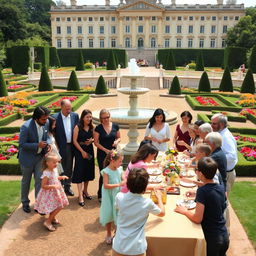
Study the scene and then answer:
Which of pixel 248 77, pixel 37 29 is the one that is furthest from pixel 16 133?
pixel 37 29

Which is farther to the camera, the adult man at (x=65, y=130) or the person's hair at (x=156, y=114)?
the person's hair at (x=156, y=114)

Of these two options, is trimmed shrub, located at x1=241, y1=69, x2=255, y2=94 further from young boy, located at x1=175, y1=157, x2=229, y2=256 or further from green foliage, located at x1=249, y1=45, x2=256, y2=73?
young boy, located at x1=175, y1=157, x2=229, y2=256

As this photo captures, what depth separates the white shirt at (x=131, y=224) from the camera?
269cm

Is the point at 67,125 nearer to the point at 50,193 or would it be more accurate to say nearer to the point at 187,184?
the point at 50,193

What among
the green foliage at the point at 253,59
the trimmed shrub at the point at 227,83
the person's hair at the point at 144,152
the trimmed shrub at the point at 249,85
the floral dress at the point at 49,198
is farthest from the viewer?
the green foliage at the point at 253,59

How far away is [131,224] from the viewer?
270 centimetres

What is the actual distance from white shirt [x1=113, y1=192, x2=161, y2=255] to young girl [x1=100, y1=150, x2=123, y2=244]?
1166mm

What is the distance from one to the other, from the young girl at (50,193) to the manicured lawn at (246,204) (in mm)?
2694

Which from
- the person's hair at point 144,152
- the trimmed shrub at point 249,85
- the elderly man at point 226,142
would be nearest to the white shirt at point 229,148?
the elderly man at point 226,142

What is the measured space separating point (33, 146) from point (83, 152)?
34.1 inches

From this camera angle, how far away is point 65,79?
25.7 m

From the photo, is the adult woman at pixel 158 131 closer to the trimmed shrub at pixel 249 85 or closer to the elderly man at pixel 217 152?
the elderly man at pixel 217 152

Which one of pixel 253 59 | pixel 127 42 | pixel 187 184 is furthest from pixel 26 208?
pixel 127 42

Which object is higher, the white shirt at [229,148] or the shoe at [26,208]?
the white shirt at [229,148]
